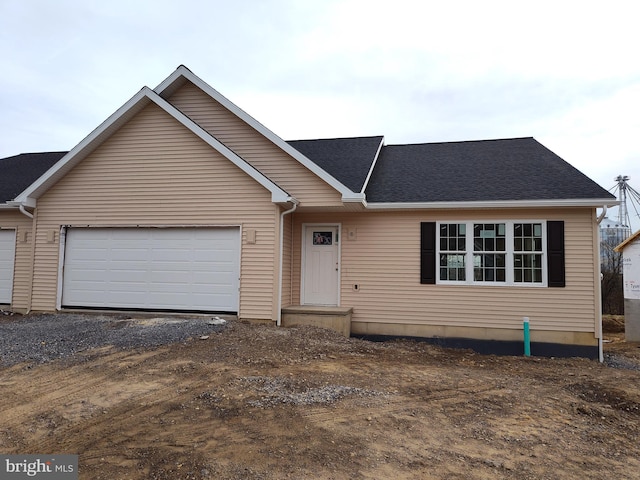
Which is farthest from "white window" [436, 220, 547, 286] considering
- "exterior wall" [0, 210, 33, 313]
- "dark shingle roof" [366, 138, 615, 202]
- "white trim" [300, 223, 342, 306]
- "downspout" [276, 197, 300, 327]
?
"exterior wall" [0, 210, 33, 313]

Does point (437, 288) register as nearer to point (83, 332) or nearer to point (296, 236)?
point (296, 236)

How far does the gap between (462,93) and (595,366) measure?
1584 centimetres

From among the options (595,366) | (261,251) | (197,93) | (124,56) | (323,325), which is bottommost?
(595,366)

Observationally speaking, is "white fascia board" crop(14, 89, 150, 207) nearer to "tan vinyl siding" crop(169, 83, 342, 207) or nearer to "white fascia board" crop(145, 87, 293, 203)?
"white fascia board" crop(145, 87, 293, 203)

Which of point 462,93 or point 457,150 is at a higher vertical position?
point 462,93

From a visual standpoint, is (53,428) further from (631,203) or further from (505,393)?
(631,203)

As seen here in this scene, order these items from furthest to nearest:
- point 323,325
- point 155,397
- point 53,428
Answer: point 323,325 < point 155,397 < point 53,428

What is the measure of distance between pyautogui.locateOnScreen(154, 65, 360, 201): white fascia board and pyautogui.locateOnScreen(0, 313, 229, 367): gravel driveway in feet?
12.9

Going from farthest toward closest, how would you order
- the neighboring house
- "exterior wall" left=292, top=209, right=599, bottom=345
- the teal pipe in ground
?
the neighboring house → "exterior wall" left=292, top=209, right=599, bottom=345 → the teal pipe in ground

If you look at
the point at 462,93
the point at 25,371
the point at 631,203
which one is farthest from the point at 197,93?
the point at 631,203

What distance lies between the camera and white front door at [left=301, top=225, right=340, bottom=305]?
962 cm

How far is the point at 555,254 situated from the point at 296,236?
235 inches

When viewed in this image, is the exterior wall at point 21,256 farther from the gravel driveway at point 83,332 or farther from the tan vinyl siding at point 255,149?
the tan vinyl siding at point 255,149

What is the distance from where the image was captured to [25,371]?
17.5 ft
